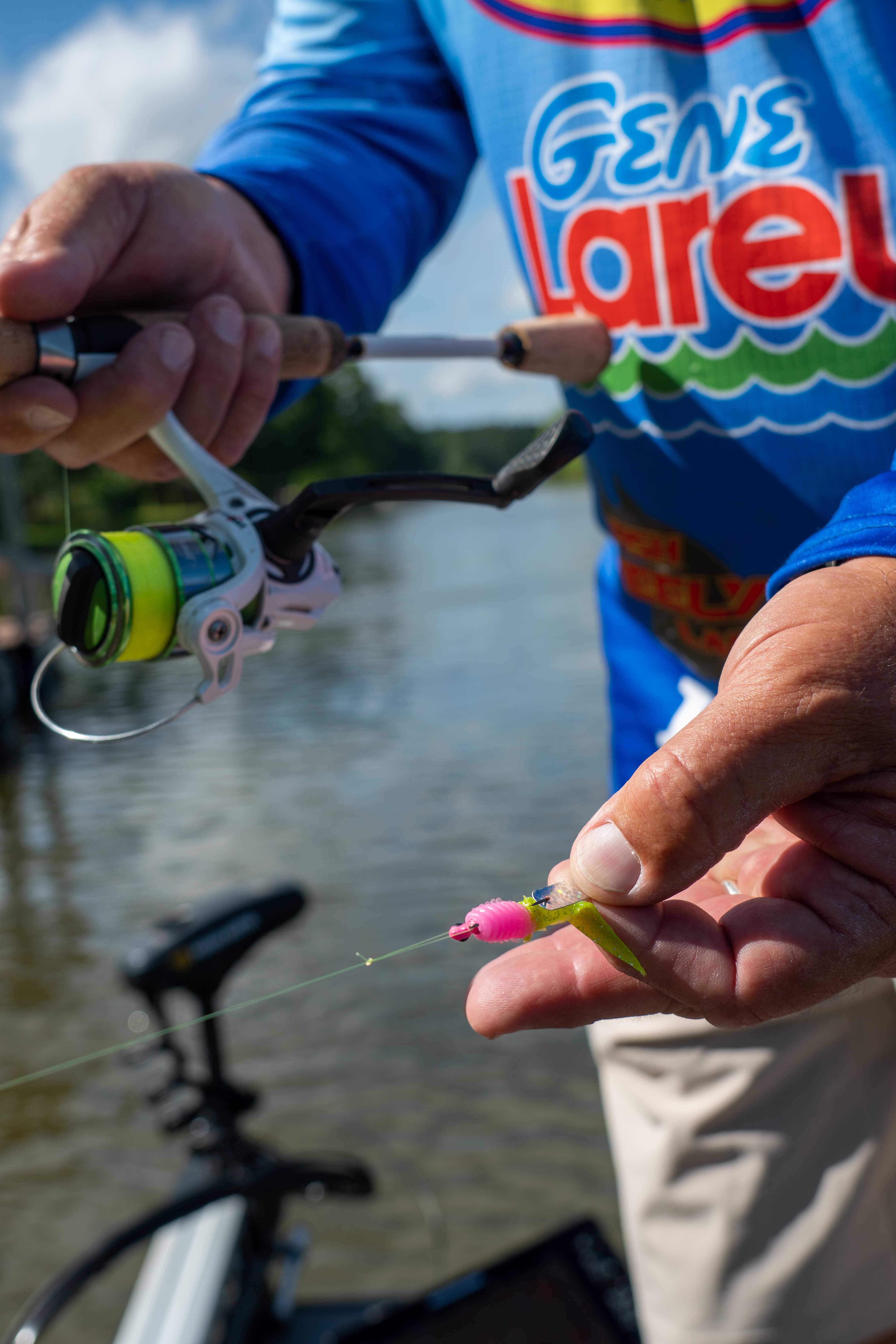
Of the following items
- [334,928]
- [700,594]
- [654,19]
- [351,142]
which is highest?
[654,19]

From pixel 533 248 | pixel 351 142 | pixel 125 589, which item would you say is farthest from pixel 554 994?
pixel 351 142

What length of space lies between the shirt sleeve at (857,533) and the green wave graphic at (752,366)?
0.53 m

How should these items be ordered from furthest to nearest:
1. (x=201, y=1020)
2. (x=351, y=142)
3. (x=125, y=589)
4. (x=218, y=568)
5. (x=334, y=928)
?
(x=334, y=928), (x=351, y=142), (x=201, y=1020), (x=218, y=568), (x=125, y=589)

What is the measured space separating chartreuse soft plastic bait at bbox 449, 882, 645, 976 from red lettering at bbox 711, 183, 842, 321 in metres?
0.99

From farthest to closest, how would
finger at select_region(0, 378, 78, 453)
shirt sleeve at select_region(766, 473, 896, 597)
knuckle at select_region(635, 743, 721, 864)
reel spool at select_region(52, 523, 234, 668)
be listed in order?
finger at select_region(0, 378, 78, 453) < reel spool at select_region(52, 523, 234, 668) < shirt sleeve at select_region(766, 473, 896, 597) < knuckle at select_region(635, 743, 721, 864)

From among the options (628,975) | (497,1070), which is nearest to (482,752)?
(497,1070)

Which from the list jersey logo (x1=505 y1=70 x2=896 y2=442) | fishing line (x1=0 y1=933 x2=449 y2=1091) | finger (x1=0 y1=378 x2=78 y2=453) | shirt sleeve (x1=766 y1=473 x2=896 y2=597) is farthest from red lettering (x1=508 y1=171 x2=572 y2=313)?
fishing line (x1=0 y1=933 x2=449 y2=1091)

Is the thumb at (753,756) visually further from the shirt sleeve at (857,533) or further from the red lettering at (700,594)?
the red lettering at (700,594)

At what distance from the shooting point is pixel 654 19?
5.33 ft

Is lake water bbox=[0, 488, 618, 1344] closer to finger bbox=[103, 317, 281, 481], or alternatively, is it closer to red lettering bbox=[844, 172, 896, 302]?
finger bbox=[103, 317, 281, 481]

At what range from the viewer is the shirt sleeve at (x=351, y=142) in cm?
191

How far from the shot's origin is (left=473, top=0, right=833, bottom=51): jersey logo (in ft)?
5.01

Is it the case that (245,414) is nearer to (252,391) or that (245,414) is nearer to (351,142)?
(252,391)

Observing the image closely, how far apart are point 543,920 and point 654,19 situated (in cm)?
132
